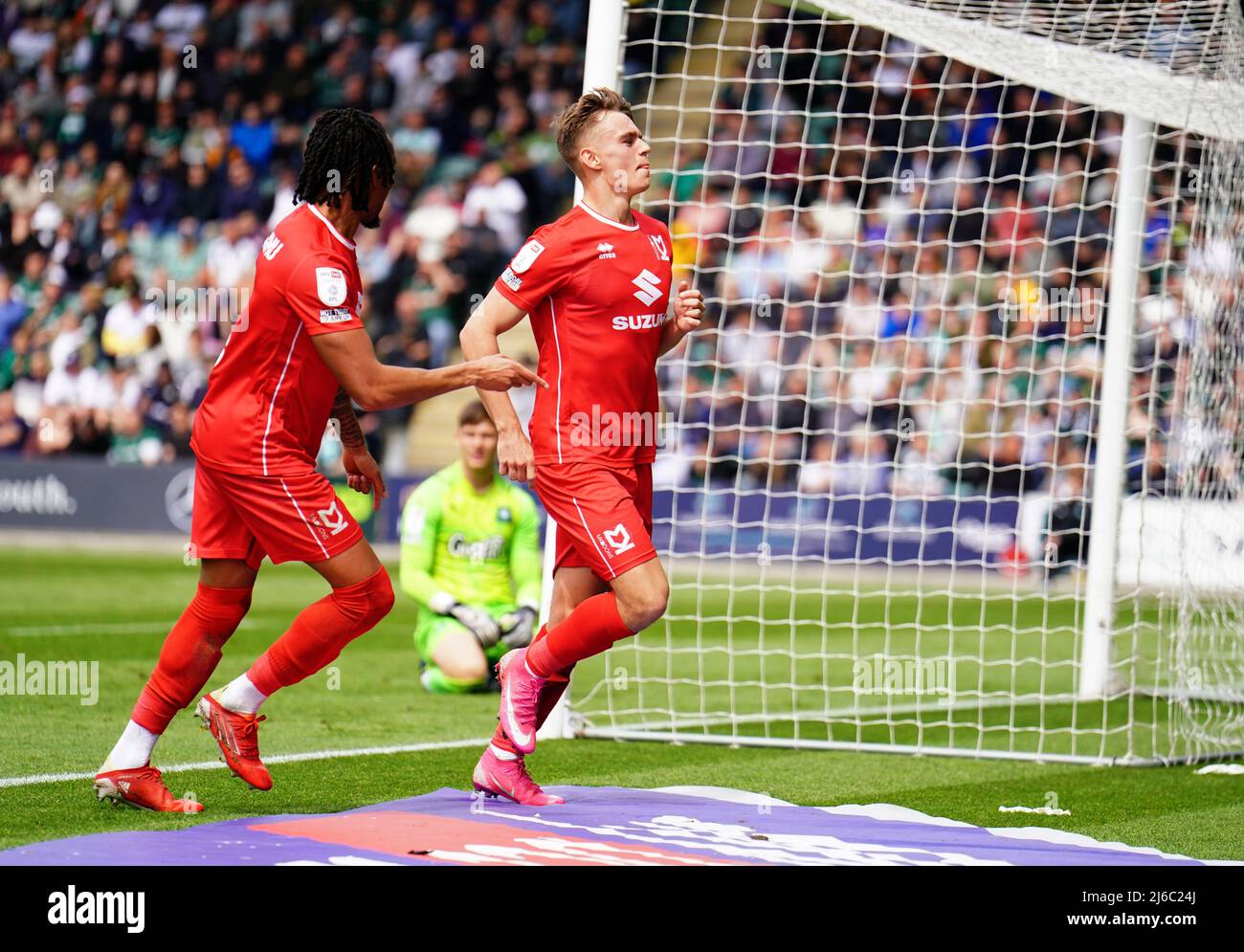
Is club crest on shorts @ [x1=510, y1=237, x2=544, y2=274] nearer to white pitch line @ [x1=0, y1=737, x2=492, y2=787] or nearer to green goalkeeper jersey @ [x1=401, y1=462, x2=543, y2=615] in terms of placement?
white pitch line @ [x1=0, y1=737, x2=492, y2=787]

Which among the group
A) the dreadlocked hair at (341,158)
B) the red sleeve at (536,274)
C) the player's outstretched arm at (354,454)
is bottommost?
the player's outstretched arm at (354,454)

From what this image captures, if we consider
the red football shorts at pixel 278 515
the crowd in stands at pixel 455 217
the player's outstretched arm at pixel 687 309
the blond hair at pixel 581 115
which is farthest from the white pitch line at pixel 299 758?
the crowd in stands at pixel 455 217

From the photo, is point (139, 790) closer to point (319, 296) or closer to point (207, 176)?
point (319, 296)

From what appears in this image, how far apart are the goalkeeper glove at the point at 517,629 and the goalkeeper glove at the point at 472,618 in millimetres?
43

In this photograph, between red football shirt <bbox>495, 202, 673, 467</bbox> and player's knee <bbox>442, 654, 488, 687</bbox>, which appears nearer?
red football shirt <bbox>495, 202, 673, 467</bbox>

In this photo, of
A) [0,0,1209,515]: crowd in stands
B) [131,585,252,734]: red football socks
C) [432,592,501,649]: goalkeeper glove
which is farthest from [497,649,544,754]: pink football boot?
[0,0,1209,515]: crowd in stands

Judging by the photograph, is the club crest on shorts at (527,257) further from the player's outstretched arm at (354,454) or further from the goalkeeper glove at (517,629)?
the goalkeeper glove at (517,629)

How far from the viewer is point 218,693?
525 centimetres

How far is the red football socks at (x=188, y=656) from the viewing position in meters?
5.15

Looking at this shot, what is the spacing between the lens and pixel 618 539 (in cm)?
527

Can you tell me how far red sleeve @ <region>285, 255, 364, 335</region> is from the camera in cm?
487

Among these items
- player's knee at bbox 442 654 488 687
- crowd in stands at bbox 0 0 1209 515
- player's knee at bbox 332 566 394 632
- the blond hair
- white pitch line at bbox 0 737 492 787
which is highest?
crowd in stands at bbox 0 0 1209 515

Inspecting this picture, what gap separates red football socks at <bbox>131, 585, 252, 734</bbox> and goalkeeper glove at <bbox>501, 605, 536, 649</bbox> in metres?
3.88

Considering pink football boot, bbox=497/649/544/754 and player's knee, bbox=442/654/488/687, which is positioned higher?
pink football boot, bbox=497/649/544/754
